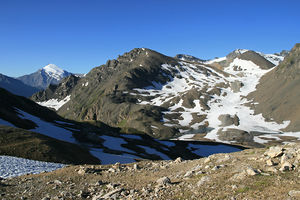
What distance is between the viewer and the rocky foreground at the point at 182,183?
13.3 m

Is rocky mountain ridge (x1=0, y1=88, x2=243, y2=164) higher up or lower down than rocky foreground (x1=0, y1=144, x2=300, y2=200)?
lower down

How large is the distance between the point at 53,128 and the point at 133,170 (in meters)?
70.5

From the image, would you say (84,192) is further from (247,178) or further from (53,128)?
(53,128)

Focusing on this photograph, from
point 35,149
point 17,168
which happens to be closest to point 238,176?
point 17,168

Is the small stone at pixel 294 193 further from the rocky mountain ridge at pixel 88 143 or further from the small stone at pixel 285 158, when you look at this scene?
the rocky mountain ridge at pixel 88 143

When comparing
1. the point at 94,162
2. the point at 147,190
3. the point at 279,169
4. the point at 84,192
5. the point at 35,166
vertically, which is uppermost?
the point at 279,169

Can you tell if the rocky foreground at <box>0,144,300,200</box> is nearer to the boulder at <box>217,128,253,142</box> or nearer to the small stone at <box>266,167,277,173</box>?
the small stone at <box>266,167,277,173</box>

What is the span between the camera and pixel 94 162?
155ft

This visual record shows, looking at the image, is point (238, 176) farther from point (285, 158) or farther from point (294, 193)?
point (285, 158)

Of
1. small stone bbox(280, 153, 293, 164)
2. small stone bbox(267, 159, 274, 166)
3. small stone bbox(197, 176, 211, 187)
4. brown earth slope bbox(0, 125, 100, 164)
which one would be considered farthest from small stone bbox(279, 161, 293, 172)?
brown earth slope bbox(0, 125, 100, 164)

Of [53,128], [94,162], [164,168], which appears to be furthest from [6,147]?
[53,128]

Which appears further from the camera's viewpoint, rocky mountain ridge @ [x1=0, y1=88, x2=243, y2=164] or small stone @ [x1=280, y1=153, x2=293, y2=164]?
rocky mountain ridge @ [x1=0, y1=88, x2=243, y2=164]

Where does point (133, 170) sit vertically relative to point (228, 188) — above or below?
below

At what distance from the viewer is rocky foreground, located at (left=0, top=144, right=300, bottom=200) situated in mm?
13344
